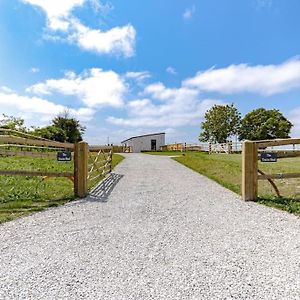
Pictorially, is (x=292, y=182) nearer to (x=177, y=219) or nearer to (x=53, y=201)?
(x=177, y=219)

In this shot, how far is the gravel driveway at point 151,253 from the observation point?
109 inches

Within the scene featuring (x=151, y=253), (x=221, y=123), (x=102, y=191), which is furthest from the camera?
(x=221, y=123)

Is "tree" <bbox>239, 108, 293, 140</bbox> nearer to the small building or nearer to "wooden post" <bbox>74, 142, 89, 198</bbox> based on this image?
the small building

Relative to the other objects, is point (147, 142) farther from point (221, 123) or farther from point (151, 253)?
point (151, 253)

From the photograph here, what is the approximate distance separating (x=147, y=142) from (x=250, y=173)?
146 feet

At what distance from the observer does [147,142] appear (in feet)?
168

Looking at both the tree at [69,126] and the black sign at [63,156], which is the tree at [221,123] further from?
the black sign at [63,156]

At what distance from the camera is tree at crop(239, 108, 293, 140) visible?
2071 inches

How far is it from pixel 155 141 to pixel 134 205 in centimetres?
4593

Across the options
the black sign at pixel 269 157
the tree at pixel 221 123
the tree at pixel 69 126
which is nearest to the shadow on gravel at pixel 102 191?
the black sign at pixel 269 157

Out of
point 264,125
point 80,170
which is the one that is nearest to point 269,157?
point 80,170

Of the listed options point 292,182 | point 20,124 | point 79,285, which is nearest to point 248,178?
point 292,182

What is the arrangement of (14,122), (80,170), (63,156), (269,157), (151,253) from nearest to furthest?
(151,253) → (269,157) → (63,156) → (80,170) → (14,122)

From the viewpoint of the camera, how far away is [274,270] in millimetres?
3158
